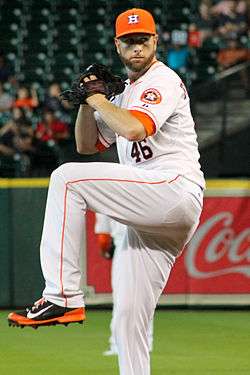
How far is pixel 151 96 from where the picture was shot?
5.35 m

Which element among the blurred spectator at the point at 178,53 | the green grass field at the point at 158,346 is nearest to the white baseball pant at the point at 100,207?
the green grass field at the point at 158,346

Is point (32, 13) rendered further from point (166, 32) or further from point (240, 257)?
point (240, 257)

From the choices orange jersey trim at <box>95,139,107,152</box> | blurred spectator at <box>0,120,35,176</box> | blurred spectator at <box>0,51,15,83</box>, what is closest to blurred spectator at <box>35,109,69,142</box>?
blurred spectator at <box>0,120,35,176</box>

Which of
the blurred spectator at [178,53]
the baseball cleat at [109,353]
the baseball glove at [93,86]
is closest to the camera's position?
the baseball glove at [93,86]

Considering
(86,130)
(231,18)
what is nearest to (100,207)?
(86,130)

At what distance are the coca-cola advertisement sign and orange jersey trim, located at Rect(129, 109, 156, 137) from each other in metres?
6.07

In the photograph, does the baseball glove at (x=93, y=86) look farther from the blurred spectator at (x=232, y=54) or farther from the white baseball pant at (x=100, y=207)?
the blurred spectator at (x=232, y=54)

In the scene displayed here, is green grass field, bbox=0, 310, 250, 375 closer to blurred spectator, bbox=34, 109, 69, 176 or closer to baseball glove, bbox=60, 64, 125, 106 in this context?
baseball glove, bbox=60, 64, 125, 106

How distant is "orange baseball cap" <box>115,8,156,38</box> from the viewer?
5383mm

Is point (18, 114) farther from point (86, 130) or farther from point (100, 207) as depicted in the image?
point (100, 207)

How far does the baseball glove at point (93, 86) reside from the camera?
17.1ft

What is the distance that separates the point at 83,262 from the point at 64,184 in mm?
6198

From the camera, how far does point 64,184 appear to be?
5.22 metres

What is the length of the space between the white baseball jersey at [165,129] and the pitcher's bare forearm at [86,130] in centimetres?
19
